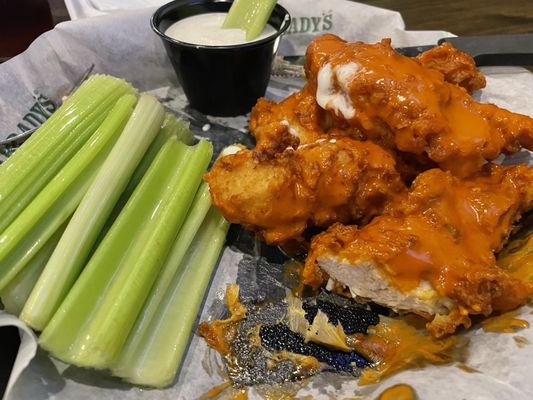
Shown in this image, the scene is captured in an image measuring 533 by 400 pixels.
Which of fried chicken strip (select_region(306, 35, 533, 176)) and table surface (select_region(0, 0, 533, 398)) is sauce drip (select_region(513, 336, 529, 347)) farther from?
table surface (select_region(0, 0, 533, 398))

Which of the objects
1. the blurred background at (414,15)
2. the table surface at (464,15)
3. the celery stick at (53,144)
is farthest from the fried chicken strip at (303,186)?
the table surface at (464,15)

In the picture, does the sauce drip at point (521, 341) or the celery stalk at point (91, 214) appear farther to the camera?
the celery stalk at point (91, 214)

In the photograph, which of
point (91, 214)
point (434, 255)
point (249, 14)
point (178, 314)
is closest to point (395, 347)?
→ point (434, 255)

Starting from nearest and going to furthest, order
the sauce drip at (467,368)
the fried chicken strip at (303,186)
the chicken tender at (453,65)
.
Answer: the sauce drip at (467,368), the fried chicken strip at (303,186), the chicken tender at (453,65)

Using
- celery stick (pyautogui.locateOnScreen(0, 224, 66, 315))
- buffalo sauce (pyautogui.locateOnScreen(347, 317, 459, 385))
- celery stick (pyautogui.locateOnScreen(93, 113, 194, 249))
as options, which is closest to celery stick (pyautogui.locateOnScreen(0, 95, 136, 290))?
celery stick (pyautogui.locateOnScreen(0, 224, 66, 315))

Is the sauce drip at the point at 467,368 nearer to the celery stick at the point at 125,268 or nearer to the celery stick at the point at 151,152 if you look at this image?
the celery stick at the point at 125,268
